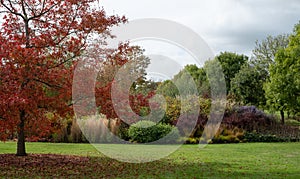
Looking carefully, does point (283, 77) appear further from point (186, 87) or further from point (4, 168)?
point (4, 168)

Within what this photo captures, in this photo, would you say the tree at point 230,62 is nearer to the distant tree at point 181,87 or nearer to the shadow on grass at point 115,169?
the distant tree at point 181,87

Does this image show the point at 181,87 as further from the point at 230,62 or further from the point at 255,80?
the point at 230,62

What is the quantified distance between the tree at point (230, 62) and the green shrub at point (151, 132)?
2956 cm

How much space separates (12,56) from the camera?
7.70 m

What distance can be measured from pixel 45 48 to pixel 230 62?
3882 cm

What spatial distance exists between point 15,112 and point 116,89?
247 cm

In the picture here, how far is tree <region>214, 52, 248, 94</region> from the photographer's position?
148 feet

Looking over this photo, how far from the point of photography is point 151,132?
53.5 feet

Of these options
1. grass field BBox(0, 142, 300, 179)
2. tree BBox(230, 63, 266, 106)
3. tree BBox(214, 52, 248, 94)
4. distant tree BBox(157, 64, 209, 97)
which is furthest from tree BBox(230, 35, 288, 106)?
grass field BBox(0, 142, 300, 179)

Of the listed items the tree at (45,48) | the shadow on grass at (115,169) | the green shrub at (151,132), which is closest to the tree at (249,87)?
the green shrub at (151,132)

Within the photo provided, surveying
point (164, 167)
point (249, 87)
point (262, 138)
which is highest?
point (249, 87)

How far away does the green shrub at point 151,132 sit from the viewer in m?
16.0

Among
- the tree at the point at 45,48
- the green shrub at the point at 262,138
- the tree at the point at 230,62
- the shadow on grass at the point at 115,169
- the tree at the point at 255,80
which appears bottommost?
the shadow on grass at the point at 115,169

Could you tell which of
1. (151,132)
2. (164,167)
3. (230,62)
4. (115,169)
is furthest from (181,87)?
(230,62)
